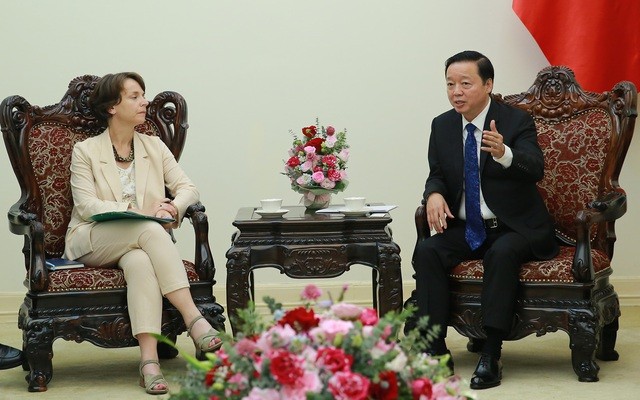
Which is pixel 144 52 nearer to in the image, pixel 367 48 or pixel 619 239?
pixel 367 48

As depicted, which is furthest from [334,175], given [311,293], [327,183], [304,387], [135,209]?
[304,387]

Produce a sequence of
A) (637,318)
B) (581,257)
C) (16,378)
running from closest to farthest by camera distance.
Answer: (581,257)
(16,378)
(637,318)

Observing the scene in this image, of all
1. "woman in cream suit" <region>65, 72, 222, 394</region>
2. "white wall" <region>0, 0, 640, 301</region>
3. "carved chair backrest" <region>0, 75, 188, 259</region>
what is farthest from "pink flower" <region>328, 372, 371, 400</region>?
"white wall" <region>0, 0, 640, 301</region>

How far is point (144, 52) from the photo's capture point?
573 cm

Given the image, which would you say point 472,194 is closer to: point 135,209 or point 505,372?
point 505,372

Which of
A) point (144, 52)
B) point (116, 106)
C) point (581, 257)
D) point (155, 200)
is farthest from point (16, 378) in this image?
point (581, 257)

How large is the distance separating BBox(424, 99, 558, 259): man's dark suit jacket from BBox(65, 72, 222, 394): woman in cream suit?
3.62 ft

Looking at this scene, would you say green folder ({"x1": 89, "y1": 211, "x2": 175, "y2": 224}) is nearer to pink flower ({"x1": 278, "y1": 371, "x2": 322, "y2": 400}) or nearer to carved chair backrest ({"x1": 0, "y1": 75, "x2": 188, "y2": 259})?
carved chair backrest ({"x1": 0, "y1": 75, "x2": 188, "y2": 259})

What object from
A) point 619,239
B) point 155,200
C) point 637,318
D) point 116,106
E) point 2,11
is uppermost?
point 2,11

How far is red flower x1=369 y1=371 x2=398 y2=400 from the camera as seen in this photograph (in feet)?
5.98

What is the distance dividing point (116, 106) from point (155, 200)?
439 millimetres

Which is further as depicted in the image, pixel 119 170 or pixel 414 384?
pixel 119 170

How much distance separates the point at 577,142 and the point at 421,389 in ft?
9.83

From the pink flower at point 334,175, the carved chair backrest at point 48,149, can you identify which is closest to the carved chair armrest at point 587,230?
the pink flower at point 334,175
